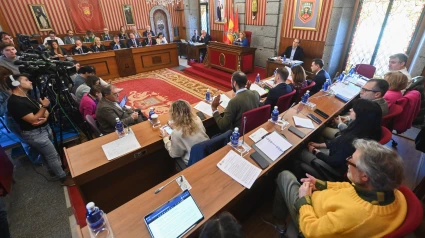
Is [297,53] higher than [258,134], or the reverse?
[297,53]

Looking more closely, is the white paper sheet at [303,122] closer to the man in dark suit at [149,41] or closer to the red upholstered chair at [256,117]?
the red upholstered chair at [256,117]

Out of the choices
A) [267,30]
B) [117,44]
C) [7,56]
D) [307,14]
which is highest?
[307,14]

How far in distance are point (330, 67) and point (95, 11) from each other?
8918 millimetres

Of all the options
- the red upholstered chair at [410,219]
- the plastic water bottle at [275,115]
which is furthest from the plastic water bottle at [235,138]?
the red upholstered chair at [410,219]

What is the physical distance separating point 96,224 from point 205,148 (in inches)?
35.4

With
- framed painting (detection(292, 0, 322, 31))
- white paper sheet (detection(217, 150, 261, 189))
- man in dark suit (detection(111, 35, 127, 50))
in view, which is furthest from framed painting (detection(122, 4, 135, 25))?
white paper sheet (detection(217, 150, 261, 189))

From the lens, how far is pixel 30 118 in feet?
6.79

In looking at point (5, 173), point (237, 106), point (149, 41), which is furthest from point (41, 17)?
point (237, 106)

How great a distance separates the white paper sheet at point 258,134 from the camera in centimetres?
197

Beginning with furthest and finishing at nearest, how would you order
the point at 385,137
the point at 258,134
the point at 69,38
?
the point at 69,38
the point at 258,134
the point at 385,137

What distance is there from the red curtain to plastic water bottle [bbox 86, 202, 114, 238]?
917 centimetres

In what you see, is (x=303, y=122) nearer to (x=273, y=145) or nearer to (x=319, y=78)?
(x=273, y=145)

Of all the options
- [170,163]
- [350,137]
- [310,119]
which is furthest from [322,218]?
[170,163]

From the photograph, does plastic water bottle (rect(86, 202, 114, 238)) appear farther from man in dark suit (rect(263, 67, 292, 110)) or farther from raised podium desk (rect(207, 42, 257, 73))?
raised podium desk (rect(207, 42, 257, 73))
